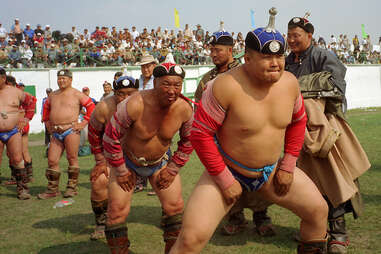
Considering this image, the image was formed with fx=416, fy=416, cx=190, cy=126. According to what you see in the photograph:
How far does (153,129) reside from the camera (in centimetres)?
436

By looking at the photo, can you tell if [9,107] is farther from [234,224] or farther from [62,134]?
[234,224]

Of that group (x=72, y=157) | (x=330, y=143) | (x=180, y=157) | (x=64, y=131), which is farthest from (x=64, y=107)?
(x=330, y=143)

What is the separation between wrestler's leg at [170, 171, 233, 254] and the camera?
304 cm

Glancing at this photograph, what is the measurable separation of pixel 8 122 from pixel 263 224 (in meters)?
5.19

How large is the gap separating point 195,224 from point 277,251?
2019 millimetres

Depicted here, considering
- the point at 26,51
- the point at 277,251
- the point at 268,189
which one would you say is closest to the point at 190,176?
the point at 277,251

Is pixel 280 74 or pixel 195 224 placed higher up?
pixel 280 74

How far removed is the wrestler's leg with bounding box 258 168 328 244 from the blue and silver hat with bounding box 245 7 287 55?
1.05 metres

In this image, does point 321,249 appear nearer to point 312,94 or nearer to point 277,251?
point 277,251

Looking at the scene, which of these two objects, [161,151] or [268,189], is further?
[161,151]

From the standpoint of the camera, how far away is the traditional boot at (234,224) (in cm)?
532

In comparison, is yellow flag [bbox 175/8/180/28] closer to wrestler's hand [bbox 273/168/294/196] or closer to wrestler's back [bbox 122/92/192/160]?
wrestler's back [bbox 122/92/192/160]

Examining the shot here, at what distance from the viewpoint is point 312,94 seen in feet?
14.6

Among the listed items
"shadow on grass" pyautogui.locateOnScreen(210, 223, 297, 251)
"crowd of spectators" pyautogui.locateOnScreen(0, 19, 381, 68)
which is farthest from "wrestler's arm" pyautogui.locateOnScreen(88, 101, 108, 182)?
"crowd of spectators" pyautogui.locateOnScreen(0, 19, 381, 68)
